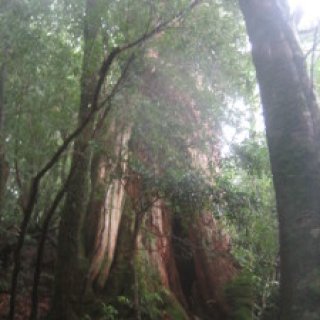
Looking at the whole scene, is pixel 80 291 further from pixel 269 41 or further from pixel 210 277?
pixel 269 41

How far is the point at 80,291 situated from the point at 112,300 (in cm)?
71

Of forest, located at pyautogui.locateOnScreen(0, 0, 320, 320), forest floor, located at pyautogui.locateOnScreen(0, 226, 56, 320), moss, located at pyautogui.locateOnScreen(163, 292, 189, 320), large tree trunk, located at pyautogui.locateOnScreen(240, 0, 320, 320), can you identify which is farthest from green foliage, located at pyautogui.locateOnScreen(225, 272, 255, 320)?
large tree trunk, located at pyautogui.locateOnScreen(240, 0, 320, 320)

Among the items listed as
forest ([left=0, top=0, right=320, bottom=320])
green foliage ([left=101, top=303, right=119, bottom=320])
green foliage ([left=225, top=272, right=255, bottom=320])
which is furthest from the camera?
green foliage ([left=225, top=272, right=255, bottom=320])

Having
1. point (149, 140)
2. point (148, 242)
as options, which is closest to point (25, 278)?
point (148, 242)

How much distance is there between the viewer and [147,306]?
829 centimetres

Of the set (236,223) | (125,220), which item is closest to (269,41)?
(236,223)

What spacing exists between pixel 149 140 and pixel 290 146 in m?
4.12

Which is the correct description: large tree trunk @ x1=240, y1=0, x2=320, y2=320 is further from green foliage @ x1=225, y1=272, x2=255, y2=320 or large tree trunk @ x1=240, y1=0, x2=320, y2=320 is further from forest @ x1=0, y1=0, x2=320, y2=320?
green foliage @ x1=225, y1=272, x2=255, y2=320

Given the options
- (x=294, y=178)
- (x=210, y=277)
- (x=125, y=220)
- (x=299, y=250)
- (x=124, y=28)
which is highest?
(x=124, y=28)

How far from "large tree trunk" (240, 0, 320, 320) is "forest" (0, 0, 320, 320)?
0.06 feet

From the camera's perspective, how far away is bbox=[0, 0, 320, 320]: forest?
5750 millimetres

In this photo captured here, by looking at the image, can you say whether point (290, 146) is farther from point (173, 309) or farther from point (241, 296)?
point (241, 296)

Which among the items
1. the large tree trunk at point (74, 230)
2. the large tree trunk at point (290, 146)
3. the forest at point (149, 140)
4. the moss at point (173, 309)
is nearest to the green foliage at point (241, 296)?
the forest at point (149, 140)

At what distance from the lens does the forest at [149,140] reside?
5.75 m
